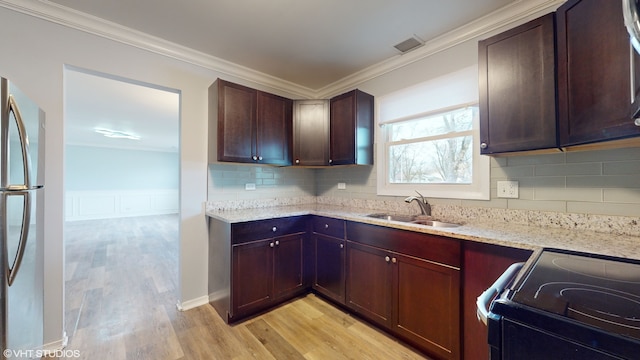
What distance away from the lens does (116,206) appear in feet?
26.2

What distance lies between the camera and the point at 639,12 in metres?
0.68

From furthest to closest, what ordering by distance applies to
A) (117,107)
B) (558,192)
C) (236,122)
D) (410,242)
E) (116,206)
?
1. (116,206)
2. (117,107)
3. (236,122)
4. (410,242)
5. (558,192)

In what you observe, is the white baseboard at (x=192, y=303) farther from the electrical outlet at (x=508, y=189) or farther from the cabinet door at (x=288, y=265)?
the electrical outlet at (x=508, y=189)

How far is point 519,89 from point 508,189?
2.38 ft

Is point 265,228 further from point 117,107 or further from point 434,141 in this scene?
point 117,107

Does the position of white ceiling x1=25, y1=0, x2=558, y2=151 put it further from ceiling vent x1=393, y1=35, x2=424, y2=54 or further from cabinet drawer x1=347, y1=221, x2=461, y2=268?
cabinet drawer x1=347, y1=221, x2=461, y2=268

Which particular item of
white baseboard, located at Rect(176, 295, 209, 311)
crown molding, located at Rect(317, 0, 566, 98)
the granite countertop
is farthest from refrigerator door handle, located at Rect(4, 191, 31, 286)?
crown molding, located at Rect(317, 0, 566, 98)

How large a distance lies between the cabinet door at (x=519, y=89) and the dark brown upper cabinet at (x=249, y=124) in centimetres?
190

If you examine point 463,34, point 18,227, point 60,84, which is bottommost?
point 18,227

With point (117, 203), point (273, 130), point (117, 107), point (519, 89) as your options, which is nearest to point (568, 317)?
point (519, 89)

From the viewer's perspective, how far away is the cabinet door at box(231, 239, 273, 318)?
2084 mm

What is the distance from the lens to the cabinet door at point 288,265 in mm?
2326

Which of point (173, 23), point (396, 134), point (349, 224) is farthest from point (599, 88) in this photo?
point (173, 23)

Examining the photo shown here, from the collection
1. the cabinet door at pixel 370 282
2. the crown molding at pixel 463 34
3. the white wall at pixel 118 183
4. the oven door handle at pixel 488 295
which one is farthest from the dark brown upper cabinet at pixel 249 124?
the white wall at pixel 118 183
